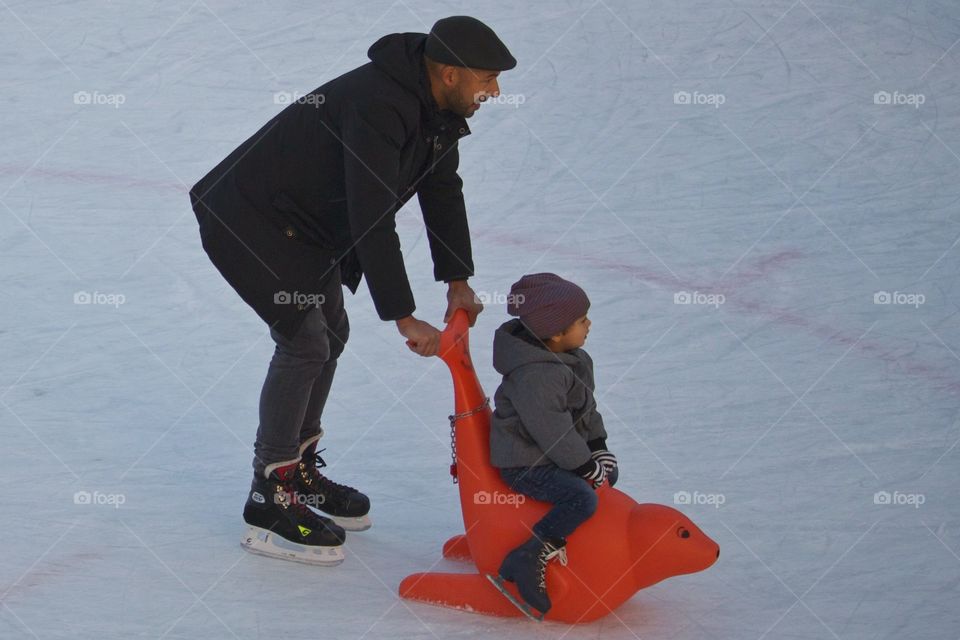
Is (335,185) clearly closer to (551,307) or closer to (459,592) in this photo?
(551,307)

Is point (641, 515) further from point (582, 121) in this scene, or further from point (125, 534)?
point (582, 121)

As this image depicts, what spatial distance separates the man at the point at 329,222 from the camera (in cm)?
278

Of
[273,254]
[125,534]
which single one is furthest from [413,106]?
[125,534]

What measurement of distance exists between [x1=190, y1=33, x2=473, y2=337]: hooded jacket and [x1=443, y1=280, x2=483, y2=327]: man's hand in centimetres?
23

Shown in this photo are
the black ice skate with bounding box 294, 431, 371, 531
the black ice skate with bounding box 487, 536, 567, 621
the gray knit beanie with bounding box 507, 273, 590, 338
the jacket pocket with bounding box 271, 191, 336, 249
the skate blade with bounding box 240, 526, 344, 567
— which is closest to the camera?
the black ice skate with bounding box 487, 536, 567, 621

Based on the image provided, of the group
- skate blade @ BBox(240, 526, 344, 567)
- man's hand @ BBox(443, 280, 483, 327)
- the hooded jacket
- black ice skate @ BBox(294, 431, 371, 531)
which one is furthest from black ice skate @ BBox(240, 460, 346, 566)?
man's hand @ BBox(443, 280, 483, 327)

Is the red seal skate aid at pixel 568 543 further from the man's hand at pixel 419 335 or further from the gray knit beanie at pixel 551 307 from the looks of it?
the gray knit beanie at pixel 551 307

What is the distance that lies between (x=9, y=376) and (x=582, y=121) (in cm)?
294

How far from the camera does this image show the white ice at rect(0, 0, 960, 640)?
3.00 metres

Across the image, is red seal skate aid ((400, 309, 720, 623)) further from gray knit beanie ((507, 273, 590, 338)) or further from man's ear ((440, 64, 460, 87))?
man's ear ((440, 64, 460, 87))

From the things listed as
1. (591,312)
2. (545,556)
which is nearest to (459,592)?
(545,556)

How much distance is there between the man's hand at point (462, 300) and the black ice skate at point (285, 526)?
0.54 m

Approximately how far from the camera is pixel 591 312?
4.64 meters

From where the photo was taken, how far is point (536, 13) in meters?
6.81
